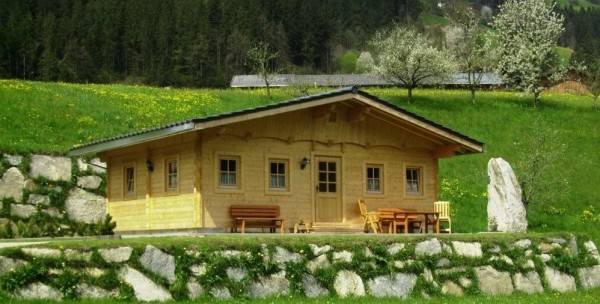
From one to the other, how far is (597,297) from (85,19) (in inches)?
4437

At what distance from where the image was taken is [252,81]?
87.3m

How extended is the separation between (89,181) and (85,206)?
1.13 metres

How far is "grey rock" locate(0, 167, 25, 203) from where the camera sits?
31547 millimetres

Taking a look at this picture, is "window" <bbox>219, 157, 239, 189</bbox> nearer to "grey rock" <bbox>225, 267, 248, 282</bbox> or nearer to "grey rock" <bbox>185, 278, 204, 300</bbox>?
"grey rock" <bbox>225, 267, 248, 282</bbox>

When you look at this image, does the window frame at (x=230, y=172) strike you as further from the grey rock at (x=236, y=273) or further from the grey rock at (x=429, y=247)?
the grey rock at (x=236, y=273)

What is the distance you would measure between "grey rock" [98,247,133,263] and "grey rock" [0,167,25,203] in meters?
15.5

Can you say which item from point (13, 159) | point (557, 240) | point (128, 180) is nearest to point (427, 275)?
point (557, 240)

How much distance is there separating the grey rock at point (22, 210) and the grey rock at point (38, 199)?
22cm

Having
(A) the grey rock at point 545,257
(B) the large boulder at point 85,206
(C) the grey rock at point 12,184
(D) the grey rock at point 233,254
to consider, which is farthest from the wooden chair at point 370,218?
(C) the grey rock at point 12,184

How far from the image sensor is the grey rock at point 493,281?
70.4ft

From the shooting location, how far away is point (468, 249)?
859 inches

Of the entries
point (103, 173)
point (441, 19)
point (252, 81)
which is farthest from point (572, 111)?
point (441, 19)

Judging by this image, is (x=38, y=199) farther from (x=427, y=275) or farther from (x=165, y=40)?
(x=165, y=40)

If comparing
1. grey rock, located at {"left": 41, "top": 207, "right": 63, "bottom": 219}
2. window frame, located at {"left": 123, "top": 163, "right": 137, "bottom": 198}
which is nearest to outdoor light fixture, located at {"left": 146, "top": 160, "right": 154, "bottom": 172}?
window frame, located at {"left": 123, "top": 163, "right": 137, "bottom": 198}
